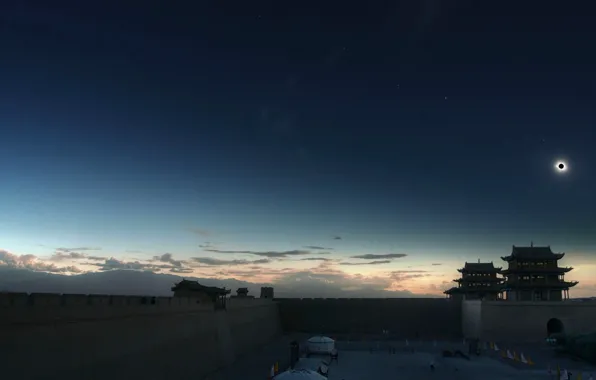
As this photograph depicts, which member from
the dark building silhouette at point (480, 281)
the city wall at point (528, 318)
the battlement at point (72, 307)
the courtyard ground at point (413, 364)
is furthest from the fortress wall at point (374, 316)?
the battlement at point (72, 307)

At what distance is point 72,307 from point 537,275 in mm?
77897

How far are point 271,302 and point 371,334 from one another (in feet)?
50.9

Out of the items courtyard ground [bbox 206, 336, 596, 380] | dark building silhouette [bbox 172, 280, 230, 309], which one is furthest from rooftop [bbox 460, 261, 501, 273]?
dark building silhouette [bbox 172, 280, 230, 309]

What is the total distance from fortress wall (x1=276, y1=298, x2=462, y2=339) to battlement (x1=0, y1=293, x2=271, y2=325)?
4469 centimetres

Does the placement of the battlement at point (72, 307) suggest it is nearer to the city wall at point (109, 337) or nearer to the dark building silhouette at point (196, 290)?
the city wall at point (109, 337)

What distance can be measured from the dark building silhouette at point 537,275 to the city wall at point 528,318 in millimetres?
16439

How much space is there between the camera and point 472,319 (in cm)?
6762

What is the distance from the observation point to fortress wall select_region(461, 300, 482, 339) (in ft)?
212

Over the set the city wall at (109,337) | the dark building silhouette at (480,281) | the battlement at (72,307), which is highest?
the dark building silhouette at (480,281)

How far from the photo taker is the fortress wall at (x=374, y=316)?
72750 mm

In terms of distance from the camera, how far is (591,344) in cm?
4628

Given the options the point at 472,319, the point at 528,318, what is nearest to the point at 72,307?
the point at 472,319

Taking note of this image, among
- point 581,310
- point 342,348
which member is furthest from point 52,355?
point 581,310

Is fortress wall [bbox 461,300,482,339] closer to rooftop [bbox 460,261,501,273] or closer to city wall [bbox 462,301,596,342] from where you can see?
city wall [bbox 462,301,596,342]
